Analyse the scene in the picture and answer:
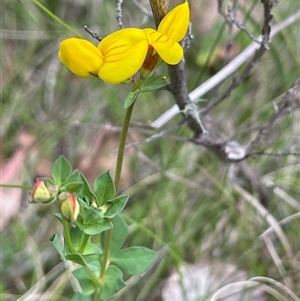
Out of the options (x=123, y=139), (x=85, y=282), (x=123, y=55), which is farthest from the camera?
(x=85, y=282)

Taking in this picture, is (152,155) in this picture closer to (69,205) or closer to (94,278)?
(94,278)

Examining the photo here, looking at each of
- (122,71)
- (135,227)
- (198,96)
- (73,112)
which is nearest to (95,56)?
(122,71)

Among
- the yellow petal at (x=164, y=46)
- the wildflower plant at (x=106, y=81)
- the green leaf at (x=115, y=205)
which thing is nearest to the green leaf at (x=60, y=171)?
the wildflower plant at (x=106, y=81)

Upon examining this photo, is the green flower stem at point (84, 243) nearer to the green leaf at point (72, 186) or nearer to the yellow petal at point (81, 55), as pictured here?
the green leaf at point (72, 186)

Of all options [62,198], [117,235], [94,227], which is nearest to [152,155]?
[117,235]

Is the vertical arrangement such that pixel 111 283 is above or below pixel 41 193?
below

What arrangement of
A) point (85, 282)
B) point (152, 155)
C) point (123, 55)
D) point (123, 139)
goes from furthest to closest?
point (152, 155) < point (85, 282) < point (123, 139) < point (123, 55)

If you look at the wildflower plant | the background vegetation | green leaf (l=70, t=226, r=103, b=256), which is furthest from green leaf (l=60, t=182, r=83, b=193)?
the background vegetation

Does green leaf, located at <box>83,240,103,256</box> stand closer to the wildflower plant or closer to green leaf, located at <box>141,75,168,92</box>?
the wildflower plant
